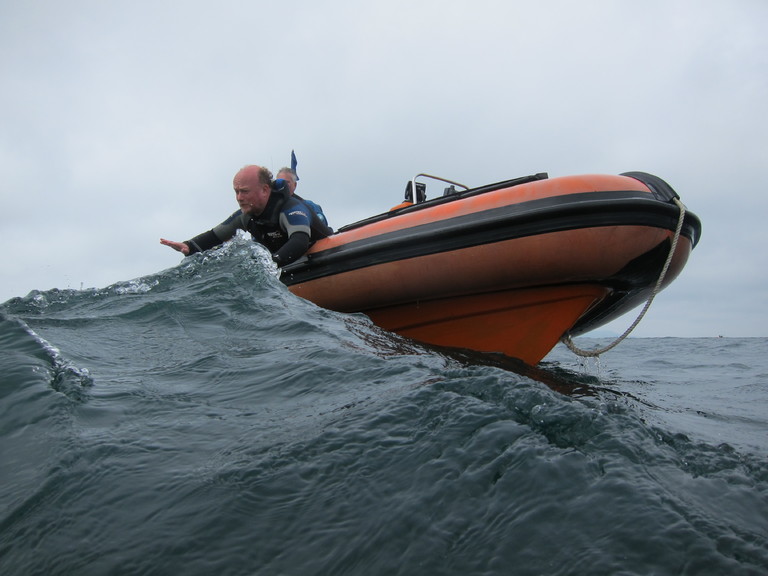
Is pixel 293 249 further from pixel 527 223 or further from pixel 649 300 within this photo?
pixel 649 300

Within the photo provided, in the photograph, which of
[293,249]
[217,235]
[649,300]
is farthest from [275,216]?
[649,300]

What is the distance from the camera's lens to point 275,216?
183 inches

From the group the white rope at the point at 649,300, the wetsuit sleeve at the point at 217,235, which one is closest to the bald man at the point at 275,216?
the wetsuit sleeve at the point at 217,235

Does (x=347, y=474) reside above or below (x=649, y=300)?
below

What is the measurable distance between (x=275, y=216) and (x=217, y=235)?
89 centimetres

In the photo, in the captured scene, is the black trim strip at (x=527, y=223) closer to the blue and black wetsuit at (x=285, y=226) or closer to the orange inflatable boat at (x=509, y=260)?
the orange inflatable boat at (x=509, y=260)

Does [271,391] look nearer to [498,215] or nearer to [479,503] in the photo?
[479,503]

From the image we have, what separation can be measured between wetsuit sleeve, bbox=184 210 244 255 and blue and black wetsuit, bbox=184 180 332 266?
11cm

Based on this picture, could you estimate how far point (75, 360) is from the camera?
8.50 feet

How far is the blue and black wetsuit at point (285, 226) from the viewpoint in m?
4.47

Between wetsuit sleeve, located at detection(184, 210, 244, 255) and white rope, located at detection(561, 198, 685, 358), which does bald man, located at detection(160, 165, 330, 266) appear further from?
white rope, located at detection(561, 198, 685, 358)

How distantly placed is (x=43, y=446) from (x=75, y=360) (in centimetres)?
99

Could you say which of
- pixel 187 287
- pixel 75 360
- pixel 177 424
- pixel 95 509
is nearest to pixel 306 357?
pixel 177 424

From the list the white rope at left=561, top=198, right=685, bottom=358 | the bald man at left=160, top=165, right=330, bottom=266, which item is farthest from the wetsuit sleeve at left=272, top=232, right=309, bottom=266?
the white rope at left=561, top=198, right=685, bottom=358
